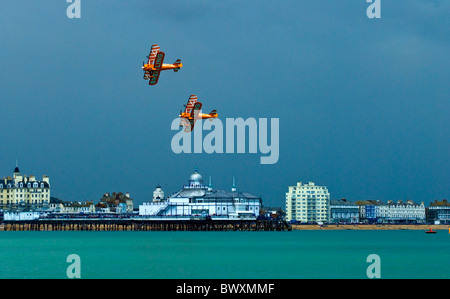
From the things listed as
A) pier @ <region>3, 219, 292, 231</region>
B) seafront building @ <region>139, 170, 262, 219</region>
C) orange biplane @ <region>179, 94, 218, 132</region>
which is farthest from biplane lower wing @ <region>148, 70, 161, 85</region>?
seafront building @ <region>139, 170, 262, 219</region>

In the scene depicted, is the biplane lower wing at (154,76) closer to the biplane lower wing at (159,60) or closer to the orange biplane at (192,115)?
the biplane lower wing at (159,60)

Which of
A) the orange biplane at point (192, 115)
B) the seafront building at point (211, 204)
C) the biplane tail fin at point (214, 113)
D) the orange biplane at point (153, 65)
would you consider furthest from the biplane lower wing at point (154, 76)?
the seafront building at point (211, 204)

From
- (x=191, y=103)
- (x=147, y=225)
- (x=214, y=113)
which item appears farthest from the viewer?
(x=147, y=225)

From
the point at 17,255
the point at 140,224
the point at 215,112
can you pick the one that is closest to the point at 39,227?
the point at 140,224

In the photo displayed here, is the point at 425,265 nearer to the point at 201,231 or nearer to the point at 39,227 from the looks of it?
the point at 201,231

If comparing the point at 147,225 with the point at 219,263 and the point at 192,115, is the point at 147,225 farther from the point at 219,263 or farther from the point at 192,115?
the point at 219,263

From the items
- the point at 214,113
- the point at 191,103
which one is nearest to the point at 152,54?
the point at 191,103
